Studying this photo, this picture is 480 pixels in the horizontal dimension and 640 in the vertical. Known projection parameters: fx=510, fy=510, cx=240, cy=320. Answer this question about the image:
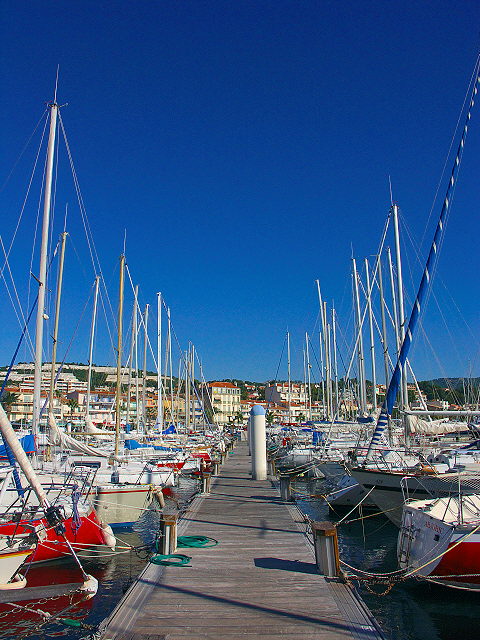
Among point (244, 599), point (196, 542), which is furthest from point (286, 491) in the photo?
point (244, 599)

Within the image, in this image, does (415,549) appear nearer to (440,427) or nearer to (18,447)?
(18,447)

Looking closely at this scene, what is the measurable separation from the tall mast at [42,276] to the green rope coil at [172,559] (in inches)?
327

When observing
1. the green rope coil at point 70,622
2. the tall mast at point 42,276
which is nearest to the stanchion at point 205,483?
the tall mast at point 42,276

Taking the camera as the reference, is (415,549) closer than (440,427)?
Yes

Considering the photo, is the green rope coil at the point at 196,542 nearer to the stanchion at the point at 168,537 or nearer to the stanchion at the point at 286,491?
the stanchion at the point at 168,537

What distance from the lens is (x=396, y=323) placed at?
28328 mm

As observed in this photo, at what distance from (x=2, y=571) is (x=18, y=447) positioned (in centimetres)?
374

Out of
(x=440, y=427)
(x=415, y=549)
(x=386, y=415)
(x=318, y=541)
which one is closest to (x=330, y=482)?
(x=440, y=427)

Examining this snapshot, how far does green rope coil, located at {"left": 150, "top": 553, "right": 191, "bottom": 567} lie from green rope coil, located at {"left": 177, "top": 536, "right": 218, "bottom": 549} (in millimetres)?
796

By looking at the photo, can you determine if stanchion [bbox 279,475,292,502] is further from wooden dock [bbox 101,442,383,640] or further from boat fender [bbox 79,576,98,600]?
boat fender [bbox 79,576,98,600]

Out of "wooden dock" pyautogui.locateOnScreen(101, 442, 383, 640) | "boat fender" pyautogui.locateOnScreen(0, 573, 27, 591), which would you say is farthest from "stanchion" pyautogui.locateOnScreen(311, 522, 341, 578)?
"boat fender" pyautogui.locateOnScreen(0, 573, 27, 591)

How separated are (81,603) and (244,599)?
5776 millimetres

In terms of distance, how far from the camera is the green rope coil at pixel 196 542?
12.0 meters

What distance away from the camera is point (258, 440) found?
75.8ft
